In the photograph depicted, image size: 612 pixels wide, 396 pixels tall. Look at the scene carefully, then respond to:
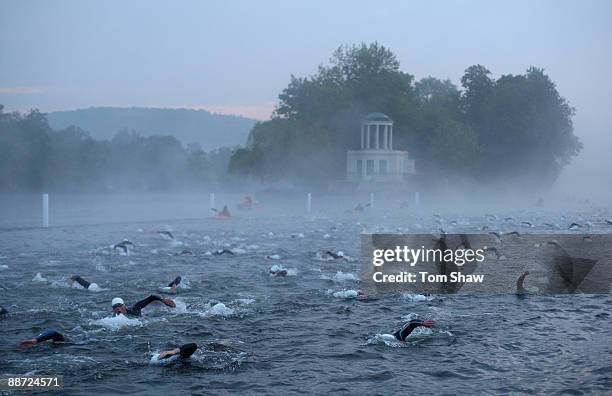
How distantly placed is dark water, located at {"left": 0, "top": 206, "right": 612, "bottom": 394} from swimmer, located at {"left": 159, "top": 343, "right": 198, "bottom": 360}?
20cm

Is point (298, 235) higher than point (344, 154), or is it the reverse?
point (344, 154)

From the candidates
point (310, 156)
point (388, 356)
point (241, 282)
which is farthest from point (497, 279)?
point (310, 156)

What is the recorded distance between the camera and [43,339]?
11188 millimetres

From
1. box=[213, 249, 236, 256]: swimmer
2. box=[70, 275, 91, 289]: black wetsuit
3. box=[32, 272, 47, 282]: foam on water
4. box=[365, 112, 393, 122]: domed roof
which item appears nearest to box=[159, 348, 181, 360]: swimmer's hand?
box=[70, 275, 91, 289]: black wetsuit

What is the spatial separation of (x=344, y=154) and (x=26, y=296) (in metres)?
80.0

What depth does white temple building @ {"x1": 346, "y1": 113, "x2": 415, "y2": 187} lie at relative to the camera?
8738 centimetres

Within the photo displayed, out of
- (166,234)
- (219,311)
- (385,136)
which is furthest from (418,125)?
(219,311)

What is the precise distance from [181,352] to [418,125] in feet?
306

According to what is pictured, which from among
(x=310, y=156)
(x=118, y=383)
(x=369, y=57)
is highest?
(x=369, y=57)

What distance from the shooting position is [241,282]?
19.1m

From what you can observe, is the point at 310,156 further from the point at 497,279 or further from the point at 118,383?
the point at 118,383

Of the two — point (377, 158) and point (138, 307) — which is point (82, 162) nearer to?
point (377, 158)

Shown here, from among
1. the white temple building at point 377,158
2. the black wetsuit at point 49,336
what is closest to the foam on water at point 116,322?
the black wetsuit at point 49,336

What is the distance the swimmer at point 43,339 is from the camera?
11062 millimetres
